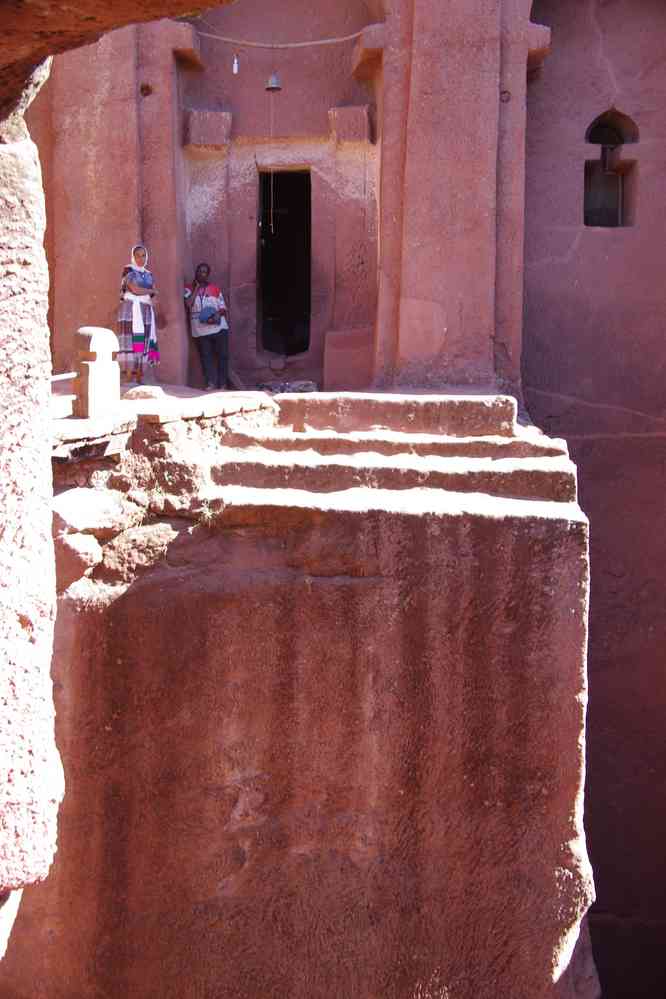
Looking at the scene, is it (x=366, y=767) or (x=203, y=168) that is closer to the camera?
(x=366, y=767)

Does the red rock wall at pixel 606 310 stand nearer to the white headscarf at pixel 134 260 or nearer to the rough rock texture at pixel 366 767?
the white headscarf at pixel 134 260

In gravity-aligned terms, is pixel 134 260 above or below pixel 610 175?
below

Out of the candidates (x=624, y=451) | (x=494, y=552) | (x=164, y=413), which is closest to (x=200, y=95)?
(x=624, y=451)

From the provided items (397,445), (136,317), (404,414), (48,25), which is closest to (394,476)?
(397,445)

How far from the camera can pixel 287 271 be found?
433 inches

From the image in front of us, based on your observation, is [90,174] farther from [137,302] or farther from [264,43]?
[264,43]

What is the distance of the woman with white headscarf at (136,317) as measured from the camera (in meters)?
7.50

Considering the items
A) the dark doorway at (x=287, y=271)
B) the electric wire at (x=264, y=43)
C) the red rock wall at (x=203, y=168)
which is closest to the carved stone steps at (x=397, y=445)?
the red rock wall at (x=203, y=168)

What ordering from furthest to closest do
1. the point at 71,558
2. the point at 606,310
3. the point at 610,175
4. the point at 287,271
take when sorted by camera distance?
the point at 287,271 → the point at 610,175 → the point at 606,310 → the point at 71,558

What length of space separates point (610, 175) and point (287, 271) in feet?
11.2

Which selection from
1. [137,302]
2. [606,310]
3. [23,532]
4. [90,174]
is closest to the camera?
[23,532]

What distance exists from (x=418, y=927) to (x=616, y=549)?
4.59 meters

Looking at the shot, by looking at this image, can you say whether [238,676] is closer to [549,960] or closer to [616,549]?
[549,960]

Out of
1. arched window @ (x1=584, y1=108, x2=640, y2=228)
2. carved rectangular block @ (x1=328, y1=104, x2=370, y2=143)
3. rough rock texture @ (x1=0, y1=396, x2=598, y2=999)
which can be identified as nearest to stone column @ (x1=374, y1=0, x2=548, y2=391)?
carved rectangular block @ (x1=328, y1=104, x2=370, y2=143)
